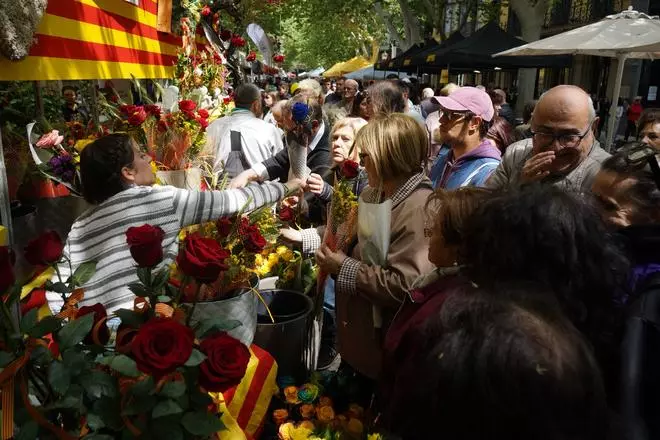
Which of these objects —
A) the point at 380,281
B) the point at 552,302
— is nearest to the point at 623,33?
the point at 380,281

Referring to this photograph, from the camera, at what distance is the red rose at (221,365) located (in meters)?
1.01

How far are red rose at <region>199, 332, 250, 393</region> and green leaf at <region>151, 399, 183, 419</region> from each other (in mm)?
68

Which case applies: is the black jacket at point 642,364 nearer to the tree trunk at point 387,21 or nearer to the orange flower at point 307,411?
the orange flower at point 307,411

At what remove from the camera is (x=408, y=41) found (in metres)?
20.8

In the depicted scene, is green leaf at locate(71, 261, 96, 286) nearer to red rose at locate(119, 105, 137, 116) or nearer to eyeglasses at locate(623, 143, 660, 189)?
eyeglasses at locate(623, 143, 660, 189)

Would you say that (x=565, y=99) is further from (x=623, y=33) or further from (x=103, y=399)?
(x=623, y=33)

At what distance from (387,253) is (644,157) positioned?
90cm

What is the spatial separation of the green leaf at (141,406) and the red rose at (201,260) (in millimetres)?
309

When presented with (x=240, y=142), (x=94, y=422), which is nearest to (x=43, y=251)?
(x=94, y=422)

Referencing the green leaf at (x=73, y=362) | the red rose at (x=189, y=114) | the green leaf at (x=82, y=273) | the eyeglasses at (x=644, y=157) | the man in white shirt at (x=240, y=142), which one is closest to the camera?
the green leaf at (x=73, y=362)

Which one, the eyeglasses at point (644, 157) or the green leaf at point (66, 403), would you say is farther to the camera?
the eyeglasses at point (644, 157)

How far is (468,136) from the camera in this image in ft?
9.54

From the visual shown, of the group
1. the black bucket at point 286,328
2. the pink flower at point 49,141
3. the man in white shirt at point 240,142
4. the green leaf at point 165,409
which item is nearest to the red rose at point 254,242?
the black bucket at point 286,328

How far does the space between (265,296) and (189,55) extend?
369cm
